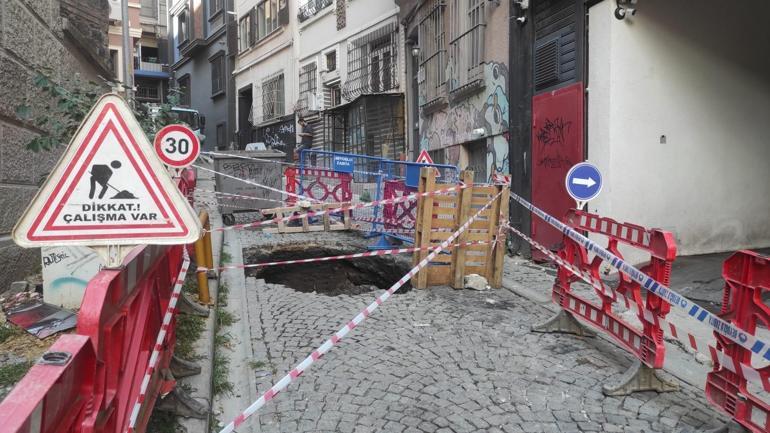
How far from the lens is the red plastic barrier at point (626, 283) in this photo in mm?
3619

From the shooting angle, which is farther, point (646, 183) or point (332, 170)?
point (332, 170)

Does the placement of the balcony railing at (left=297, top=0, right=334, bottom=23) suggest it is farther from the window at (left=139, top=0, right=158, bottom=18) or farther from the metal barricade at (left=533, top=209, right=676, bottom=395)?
the window at (left=139, top=0, right=158, bottom=18)

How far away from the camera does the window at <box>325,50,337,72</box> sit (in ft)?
70.6

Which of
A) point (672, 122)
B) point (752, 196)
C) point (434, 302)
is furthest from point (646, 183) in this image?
point (434, 302)

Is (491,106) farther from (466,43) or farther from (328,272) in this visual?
(328,272)

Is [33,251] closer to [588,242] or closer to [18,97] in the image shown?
[18,97]

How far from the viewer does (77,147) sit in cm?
224

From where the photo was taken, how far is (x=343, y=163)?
433 inches

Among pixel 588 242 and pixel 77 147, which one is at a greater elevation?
pixel 77 147

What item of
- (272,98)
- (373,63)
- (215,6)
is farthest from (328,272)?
(215,6)

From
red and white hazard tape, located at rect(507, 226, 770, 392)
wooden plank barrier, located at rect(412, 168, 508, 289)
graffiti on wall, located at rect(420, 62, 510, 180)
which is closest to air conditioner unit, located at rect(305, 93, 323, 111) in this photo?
graffiti on wall, located at rect(420, 62, 510, 180)

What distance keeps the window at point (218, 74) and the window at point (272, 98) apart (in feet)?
20.5

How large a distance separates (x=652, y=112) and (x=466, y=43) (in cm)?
461

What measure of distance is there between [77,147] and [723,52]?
9090mm
